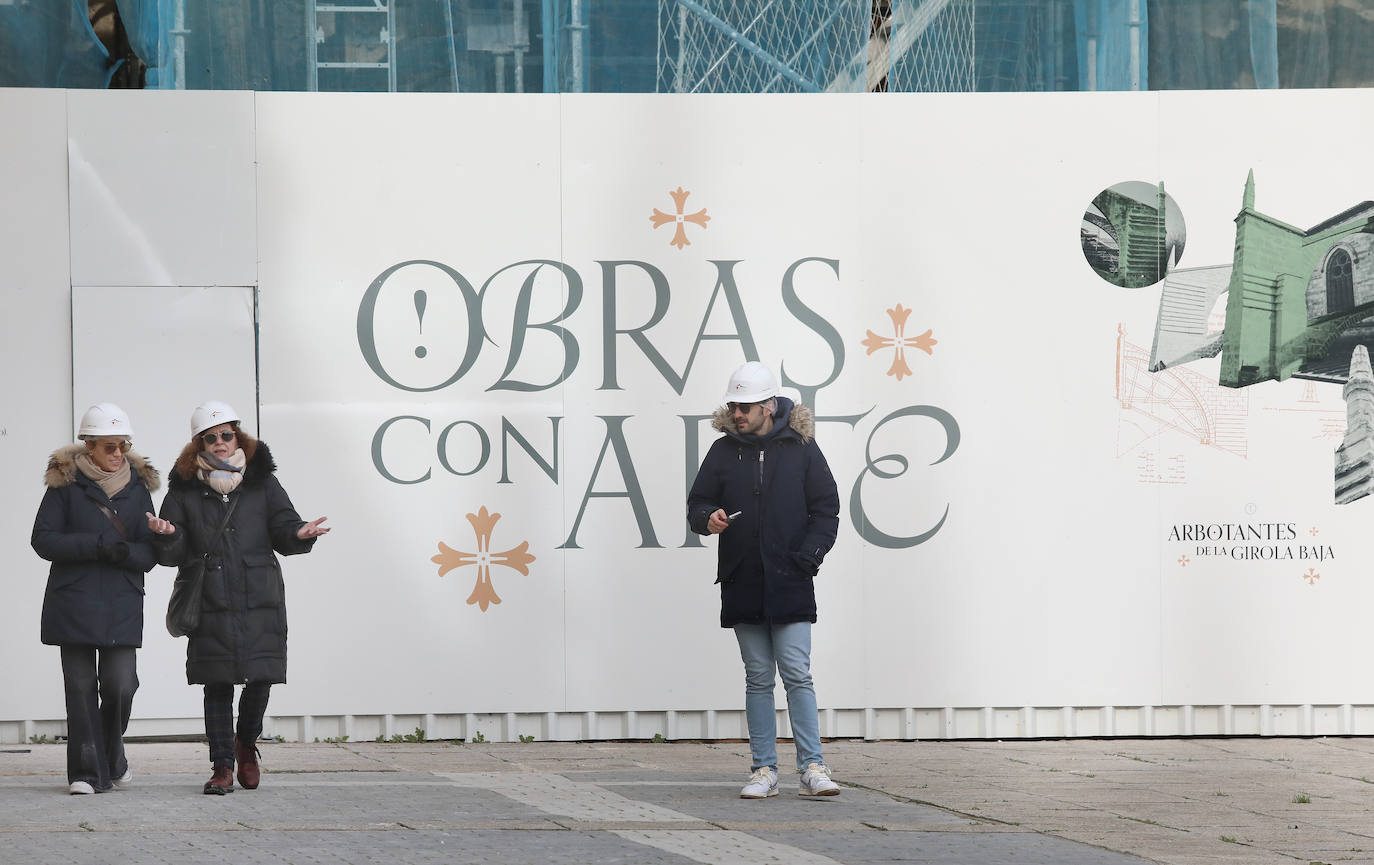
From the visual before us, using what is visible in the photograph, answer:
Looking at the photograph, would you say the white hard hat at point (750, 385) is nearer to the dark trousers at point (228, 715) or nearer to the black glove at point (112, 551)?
the dark trousers at point (228, 715)

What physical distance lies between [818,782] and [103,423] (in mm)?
3226

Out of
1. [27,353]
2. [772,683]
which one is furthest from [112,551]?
[772,683]

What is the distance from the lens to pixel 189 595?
295 inches

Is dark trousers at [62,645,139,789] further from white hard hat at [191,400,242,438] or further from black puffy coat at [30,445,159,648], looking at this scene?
white hard hat at [191,400,242,438]

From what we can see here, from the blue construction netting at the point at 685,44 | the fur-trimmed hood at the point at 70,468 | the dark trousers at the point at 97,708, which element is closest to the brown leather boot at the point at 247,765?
the dark trousers at the point at 97,708

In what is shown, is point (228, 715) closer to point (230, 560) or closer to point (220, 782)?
point (220, 782)

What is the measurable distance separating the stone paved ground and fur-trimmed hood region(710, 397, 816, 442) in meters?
1.48

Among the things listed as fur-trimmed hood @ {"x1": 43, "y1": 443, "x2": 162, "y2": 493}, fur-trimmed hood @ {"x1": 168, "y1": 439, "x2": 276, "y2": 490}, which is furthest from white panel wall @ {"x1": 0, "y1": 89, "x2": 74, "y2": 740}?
fur-trimmed hood @ {"x1": 168, "y1": 439, "x2": 276, "y2": 490}

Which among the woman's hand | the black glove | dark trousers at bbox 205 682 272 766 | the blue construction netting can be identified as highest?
the blue construction netting

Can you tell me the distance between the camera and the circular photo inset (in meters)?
9.64

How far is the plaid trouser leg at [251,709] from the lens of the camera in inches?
297

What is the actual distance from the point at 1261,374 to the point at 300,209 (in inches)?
196

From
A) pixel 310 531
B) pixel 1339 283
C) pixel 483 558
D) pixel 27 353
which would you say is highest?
pixel 1339 283

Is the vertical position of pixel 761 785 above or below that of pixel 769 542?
below
